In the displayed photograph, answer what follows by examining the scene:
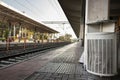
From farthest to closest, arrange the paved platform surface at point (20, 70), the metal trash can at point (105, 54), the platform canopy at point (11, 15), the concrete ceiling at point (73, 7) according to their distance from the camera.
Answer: the concrete ceiling at point (73, 7) < the platform canopy at point (11, 15) < the paved platform surface at point (20, 70) < the metal trash can at point (105, 54)

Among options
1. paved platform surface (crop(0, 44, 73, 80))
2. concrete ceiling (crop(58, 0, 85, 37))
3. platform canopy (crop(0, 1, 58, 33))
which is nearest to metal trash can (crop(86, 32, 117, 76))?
paved platform surface (crop(0, 44, 73, 80))

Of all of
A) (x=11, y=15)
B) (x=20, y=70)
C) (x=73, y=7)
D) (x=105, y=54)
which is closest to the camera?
(x=105, y=54)

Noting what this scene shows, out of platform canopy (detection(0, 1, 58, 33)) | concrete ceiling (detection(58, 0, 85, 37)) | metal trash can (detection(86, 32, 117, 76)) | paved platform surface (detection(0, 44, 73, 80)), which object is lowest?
paved platform surface (detection(0, 44, 73, 80))

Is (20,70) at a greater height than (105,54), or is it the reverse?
(105,54)

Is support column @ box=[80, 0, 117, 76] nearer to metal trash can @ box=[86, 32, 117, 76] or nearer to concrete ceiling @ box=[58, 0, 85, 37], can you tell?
metal trash can @ box=[86, 32, 117, 76]

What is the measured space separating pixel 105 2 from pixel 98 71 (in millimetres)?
2222

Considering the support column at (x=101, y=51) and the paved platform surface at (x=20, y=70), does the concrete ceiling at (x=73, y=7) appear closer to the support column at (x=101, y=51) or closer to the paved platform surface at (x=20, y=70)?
the paved platform surface at (x=20, y=70)

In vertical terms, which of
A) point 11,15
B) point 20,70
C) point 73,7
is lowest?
point 20,70

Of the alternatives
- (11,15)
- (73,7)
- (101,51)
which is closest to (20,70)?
(101,51)

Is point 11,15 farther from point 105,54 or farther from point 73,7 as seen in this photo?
point 105,54

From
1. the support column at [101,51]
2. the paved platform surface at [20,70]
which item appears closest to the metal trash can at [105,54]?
the support column at [101,51]

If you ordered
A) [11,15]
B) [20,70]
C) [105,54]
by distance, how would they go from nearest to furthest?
[105,54], [20,70], [11,15]

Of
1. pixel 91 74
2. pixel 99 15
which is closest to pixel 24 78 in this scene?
pixel 91 74

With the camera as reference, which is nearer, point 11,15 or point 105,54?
point 105,54
